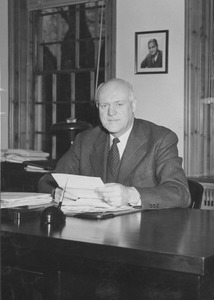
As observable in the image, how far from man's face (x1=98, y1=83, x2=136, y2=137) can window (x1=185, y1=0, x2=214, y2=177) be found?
59.9 inches

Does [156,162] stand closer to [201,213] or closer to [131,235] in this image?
[201,213]

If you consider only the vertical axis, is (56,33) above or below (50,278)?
above

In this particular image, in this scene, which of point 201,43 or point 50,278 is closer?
point 50,278

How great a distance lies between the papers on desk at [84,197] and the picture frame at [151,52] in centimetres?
232

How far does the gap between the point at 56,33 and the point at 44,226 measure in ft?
12.1

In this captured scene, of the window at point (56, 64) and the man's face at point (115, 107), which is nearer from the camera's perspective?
the man's face at point (115, 107)

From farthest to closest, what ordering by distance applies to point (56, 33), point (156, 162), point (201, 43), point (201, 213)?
point (56, 33)
point (201, 43)
point (156, 162)
point (201, 213)

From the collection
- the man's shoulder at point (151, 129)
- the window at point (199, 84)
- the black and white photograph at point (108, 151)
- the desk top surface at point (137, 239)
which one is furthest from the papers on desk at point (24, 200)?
the window at point (199, 84)

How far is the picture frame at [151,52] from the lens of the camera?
4.49m

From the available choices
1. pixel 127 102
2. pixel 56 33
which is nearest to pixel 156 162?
pixel 127 102

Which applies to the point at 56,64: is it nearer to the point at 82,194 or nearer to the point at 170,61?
the point at 170,61

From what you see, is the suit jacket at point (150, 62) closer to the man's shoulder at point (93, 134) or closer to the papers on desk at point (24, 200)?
the man's shoulder at point (93, 134)

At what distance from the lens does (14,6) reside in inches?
219

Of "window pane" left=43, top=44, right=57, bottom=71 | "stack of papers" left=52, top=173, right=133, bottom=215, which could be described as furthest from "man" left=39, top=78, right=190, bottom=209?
"window pane" left=43, top=44, right=57, bottom=71
